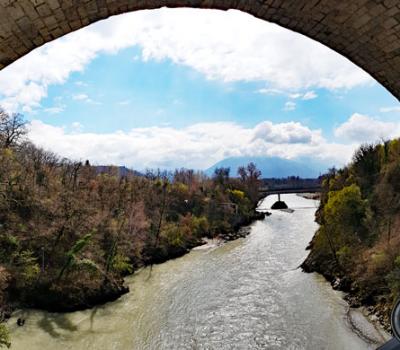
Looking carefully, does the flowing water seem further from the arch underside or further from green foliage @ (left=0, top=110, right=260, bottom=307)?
the arch underside

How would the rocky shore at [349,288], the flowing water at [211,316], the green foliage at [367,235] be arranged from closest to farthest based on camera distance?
the flowing water at [211,316] < the rocky shore at [349,288] < the green foliage at [367,235]

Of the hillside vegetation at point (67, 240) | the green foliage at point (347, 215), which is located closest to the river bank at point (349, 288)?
the green foliage at point (347, 215)

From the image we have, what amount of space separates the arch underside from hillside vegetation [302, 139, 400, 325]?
57.1ft

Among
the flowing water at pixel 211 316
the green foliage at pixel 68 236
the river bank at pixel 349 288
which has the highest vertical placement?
the green foliage at pixel 68 236

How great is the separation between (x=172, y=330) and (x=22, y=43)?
16.7 metres

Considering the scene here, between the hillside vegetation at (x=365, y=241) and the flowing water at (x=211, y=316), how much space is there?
155 centimetres

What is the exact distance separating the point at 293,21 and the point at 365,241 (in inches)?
1037

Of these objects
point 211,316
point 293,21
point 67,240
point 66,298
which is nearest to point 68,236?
point 67,240

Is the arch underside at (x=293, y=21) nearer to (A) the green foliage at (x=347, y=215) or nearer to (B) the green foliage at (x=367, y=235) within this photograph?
(B) the green foliage at (x=367, y=235)

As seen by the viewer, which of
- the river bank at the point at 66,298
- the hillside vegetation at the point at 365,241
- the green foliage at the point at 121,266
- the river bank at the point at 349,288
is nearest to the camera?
the river bank at the point at 349,288

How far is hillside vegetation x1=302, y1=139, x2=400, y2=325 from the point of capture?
2070cm

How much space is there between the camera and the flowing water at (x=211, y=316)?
53.4 feet

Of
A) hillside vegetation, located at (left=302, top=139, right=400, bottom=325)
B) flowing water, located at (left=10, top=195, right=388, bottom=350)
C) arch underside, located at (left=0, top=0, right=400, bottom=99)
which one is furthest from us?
hillside vegetation, located at (left=302, top=139, right=400, bottom=325)

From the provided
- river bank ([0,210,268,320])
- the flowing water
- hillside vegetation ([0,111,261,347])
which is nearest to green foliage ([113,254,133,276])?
hillside vegetation ([0,111,261,347])
